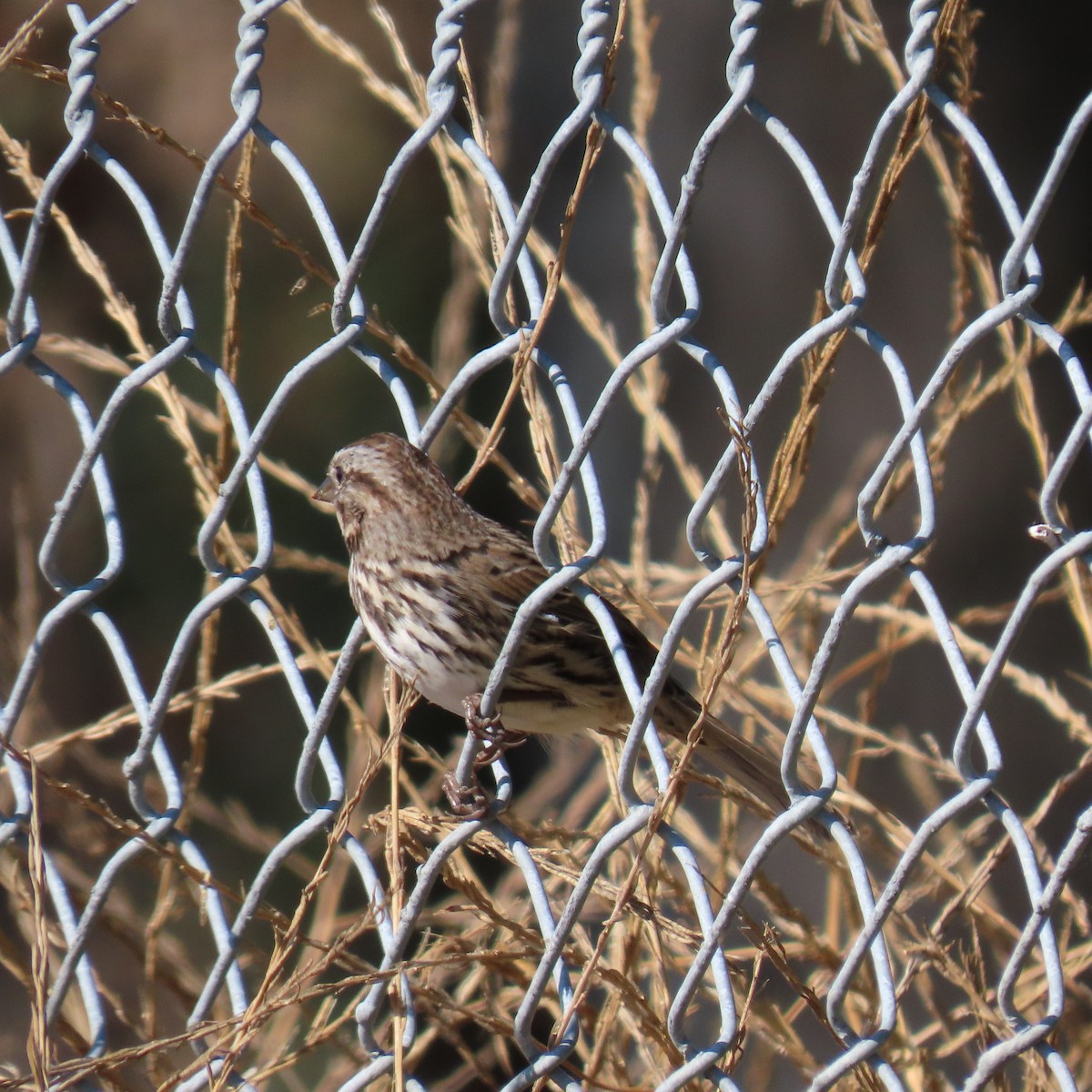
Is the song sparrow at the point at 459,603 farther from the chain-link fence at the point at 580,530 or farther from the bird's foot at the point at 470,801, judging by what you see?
the bird's foot at the point at 470,801

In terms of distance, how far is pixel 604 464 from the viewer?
6074 millimetres

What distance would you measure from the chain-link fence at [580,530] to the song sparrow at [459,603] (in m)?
0.14

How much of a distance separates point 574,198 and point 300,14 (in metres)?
1.22

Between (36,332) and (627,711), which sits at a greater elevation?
(36,332)

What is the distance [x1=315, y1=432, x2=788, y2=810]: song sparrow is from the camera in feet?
8.46

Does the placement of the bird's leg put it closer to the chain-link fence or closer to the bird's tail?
the chain-link fence

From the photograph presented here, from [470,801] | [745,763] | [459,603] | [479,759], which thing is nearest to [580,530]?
[459,603]

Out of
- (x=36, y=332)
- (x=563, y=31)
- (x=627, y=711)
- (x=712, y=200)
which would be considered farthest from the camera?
(x=563, y=31)

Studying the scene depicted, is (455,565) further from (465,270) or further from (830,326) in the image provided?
(830,326)

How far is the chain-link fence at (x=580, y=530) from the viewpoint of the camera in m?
1.56

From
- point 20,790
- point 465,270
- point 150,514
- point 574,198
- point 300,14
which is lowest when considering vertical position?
point 150,514

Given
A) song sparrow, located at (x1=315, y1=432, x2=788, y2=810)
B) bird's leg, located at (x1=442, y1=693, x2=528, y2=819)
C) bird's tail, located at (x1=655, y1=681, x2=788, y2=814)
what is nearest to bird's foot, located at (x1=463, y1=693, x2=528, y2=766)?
bird's leg, located at (x1=442, y1=693, x2=528, y2=819)

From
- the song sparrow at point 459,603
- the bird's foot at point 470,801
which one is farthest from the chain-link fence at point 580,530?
the song sparrow at point 459,603

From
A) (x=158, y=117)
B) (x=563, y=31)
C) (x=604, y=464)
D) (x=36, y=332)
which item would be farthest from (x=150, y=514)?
(x=36, y=332)
